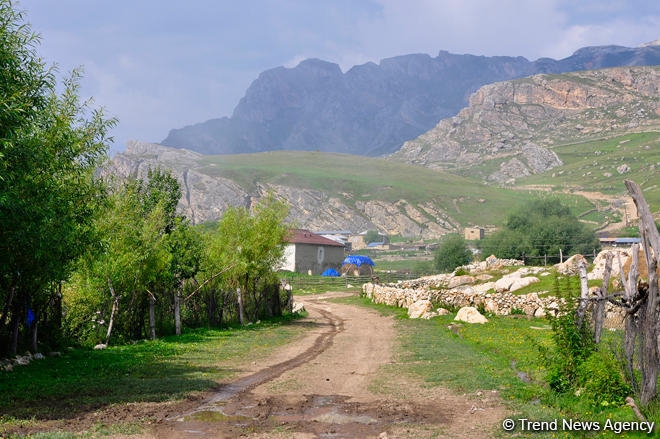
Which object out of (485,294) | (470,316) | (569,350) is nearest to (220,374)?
(569,350)

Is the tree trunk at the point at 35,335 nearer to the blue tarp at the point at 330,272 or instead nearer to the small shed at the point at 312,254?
the small shed at the point at 312,254

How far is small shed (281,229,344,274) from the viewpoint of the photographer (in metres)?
95.2

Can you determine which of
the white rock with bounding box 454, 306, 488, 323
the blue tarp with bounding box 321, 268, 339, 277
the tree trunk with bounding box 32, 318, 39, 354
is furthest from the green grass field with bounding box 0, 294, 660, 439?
the blue tarp with bounding box 321, 268, 339, 277

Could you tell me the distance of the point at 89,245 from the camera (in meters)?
18.6

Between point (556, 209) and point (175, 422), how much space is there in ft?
358

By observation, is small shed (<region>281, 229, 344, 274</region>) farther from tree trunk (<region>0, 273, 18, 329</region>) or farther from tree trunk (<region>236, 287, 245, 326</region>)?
tree trunk (<region>0, 273, 18, 329</region>)

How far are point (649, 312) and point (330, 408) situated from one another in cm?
642

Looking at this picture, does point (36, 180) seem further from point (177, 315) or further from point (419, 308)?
point (419, 308)

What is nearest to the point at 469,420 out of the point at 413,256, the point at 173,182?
the point at 173,182

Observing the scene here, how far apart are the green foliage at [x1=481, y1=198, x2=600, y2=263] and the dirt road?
66.9 metres

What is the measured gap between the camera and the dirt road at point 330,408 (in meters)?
11.0

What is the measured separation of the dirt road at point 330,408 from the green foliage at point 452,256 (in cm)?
7398

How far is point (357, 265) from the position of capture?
320 feet

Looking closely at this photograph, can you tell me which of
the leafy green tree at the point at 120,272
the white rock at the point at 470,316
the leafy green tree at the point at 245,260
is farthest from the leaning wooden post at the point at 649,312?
the leafy green tree at the point at 245,260
